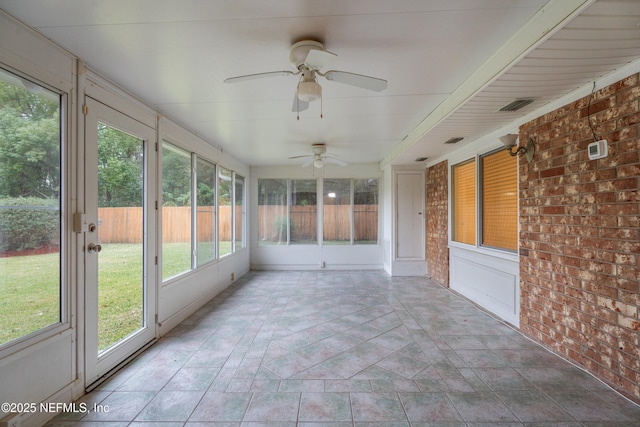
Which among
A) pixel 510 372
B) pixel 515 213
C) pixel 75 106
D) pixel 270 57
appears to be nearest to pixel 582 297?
pixel 510 372

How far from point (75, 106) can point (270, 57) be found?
152 centimetres

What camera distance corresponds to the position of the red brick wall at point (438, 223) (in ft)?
17.0

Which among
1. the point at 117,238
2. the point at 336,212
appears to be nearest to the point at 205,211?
the point at 117,238

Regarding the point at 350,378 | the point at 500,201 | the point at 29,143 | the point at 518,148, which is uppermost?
the point at 518,148

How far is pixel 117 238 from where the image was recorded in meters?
2.56

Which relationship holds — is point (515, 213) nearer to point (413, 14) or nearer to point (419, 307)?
point (419, 307)

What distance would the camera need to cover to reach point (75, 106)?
2082 millimetres

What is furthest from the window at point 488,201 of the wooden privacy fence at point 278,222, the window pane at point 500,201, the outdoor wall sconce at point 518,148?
the wooden privacy fence at point 278,222

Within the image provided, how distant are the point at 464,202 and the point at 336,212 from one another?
3014 mm

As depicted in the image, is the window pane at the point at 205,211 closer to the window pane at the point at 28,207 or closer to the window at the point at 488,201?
the window pane at the point at 28,207

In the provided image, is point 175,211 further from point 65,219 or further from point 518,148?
point 518,148

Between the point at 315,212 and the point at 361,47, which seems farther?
the point at 315,212

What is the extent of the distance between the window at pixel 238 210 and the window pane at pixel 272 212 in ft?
1.76

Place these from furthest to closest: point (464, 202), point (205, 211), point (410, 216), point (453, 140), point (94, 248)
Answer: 1. point (410, 216)
2. point (464, 202)
3. point (205, 211)
4. point (453, 140)
5. point (94, 248)
